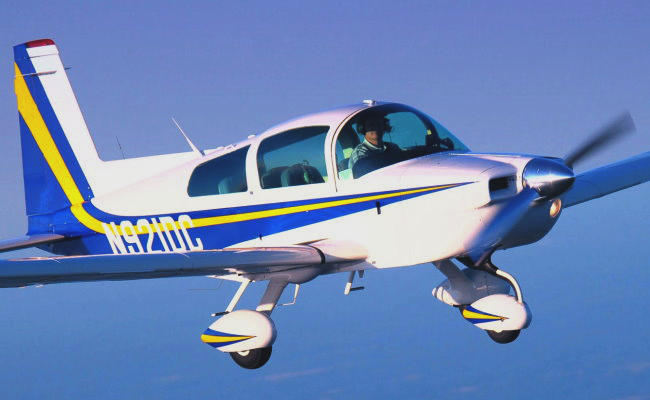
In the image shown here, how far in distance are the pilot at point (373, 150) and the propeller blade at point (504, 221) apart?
1485 mm

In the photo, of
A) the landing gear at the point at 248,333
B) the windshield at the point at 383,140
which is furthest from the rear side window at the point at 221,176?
the windshield at the point at 383,140

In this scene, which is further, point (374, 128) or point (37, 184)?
point (37, 184)

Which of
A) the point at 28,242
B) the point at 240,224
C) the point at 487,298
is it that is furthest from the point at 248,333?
the point at 28,242

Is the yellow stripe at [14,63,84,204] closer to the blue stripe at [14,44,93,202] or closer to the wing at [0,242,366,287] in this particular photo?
the blue stripe at [14,44,93,202]

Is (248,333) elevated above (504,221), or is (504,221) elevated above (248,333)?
(504,221)

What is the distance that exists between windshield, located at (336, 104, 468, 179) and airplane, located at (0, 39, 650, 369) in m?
0.02

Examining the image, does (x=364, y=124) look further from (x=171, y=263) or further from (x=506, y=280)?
(x=171, y=263)

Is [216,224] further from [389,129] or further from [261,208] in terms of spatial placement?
[389,129]

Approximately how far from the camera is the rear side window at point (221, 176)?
1341cm

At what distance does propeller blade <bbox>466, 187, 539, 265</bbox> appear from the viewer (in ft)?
38.2

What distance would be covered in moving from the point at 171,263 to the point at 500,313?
4495mm

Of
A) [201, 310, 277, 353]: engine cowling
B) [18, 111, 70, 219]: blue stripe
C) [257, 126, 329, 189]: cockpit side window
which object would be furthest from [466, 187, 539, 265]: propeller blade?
[18, 111, 70, 219]: blue stripe

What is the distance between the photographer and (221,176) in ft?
44.9

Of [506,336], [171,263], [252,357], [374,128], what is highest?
[374,128]
